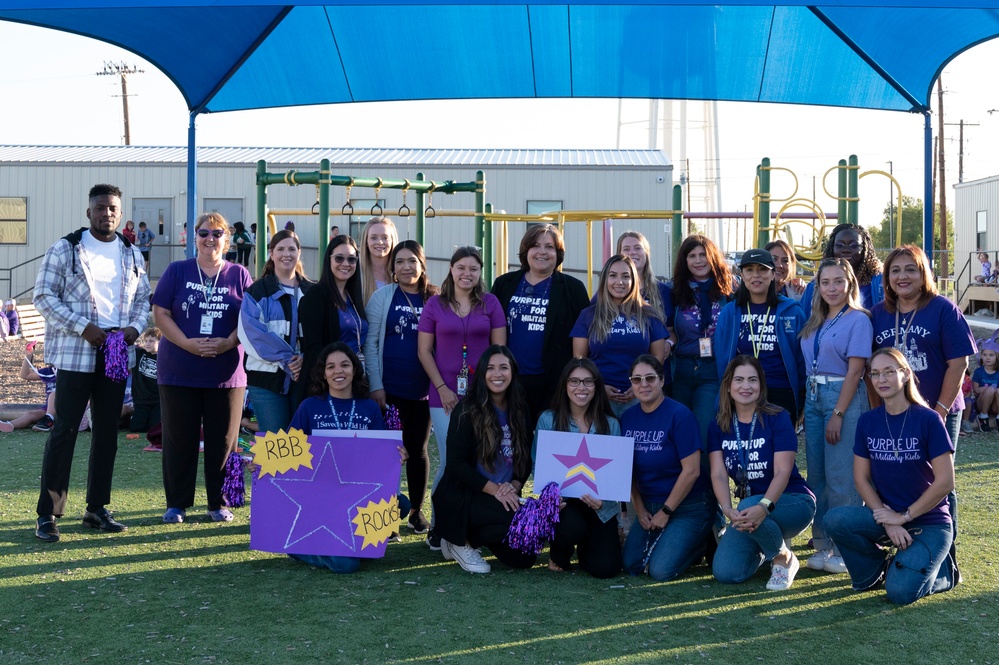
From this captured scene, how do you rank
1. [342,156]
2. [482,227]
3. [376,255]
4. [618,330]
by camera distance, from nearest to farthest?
[618,330]
[376,255]
[482,227]
[342,156]

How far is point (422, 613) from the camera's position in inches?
174

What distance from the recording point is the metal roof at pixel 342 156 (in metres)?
23.9

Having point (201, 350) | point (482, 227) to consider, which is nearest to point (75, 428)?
point (201, 350)

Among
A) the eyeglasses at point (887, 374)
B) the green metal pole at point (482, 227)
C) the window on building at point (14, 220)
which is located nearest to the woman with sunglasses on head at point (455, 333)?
the eyeglasses at point (887, 374)

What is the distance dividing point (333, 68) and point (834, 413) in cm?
507

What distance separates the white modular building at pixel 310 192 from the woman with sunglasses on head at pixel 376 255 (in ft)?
54.0

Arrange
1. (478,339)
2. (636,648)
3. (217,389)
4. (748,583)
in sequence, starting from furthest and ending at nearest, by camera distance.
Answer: (217,389) → (478,339) → (748,583) → (636,648)

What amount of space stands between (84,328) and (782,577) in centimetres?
379

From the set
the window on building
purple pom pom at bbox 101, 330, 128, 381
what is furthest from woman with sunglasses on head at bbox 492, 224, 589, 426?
the window on building

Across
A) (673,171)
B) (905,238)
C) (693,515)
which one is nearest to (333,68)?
(693,515)

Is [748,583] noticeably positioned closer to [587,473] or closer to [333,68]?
[587,473]

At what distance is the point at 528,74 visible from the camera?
27.9ft

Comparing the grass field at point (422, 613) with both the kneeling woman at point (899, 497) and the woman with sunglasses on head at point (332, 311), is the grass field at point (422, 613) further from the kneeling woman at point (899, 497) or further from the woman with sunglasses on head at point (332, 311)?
the woman with sunglasses on head at point (332, 311)

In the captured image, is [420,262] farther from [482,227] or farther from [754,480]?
[482,227]
